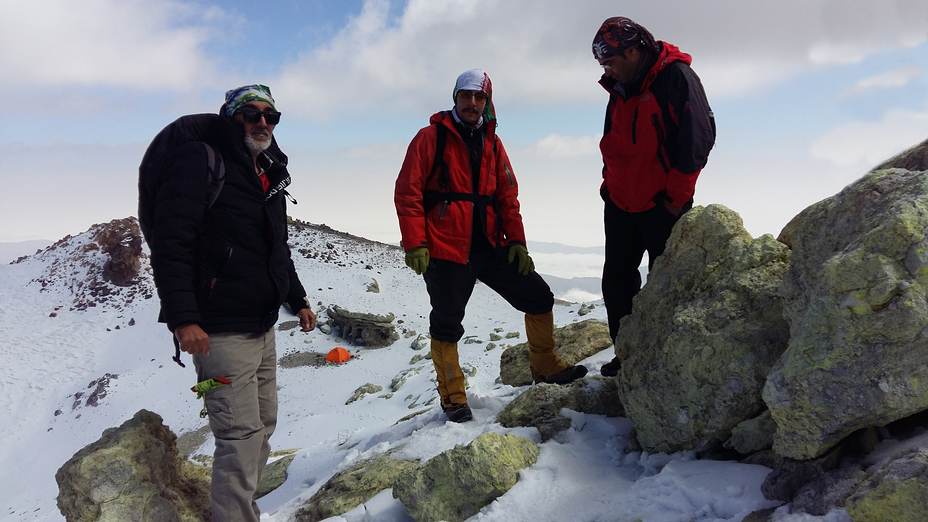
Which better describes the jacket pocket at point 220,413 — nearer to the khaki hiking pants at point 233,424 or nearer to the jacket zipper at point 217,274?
the khaki hiking pants at point 233,424

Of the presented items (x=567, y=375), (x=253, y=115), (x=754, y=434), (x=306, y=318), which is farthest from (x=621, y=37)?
(x=306, y=318)

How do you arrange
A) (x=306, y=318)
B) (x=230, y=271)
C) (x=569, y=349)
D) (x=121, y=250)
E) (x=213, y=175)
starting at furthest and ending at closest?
(x=121, y=250)
(x=569, y=349)
(x=306, y=318)
(x=230, y=271)
(x=213, y=175)

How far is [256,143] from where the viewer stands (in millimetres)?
3965

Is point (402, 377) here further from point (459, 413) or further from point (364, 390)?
point (459, 413)

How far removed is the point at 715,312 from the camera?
11.9ft

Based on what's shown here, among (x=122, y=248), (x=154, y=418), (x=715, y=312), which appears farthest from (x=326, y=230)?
(x=715, y=312)

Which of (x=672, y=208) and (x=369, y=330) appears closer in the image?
(x=672, y=208)

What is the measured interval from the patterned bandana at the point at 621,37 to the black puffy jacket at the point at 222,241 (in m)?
2.91

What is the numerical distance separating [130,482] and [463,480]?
2.83m

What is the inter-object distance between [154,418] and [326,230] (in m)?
27.8

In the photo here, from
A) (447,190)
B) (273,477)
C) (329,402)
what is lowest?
(329,402)

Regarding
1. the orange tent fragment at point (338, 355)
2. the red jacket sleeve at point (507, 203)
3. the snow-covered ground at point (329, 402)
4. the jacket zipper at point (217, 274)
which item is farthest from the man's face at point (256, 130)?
the orange tent fragment at point (338, 355)

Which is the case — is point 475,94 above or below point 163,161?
above

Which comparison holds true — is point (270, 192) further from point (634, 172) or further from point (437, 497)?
point (634, 172)
